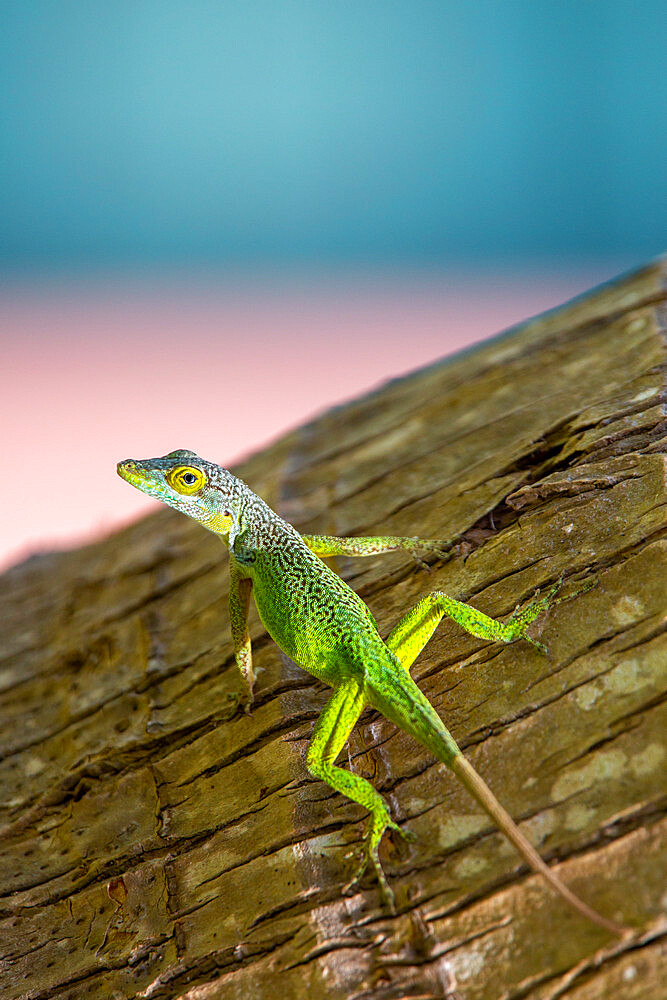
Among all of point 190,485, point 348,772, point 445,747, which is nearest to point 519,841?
point 445,747

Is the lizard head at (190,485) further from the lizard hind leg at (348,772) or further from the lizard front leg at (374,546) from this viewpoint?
the lizard hind leg at (348,772)

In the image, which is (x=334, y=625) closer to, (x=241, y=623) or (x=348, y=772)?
(x=348, y=772)

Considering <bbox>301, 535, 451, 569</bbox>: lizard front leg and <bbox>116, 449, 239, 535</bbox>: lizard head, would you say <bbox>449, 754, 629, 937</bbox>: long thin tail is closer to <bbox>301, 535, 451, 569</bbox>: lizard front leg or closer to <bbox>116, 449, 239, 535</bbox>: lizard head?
<bbox>301, 535, 451, 569</bbox>: lizard front leg

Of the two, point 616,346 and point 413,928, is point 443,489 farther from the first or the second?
point 413,928

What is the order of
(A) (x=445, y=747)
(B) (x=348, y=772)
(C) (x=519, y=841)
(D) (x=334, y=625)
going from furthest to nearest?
(D) (x=334, y=625)
(B) (x=348, y=772)
(A) (x=445, y=747)
(C) (x=519, y=841)

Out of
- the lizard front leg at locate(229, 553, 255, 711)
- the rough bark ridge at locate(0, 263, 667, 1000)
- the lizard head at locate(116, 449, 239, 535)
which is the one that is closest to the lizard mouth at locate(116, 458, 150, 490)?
the lizard head at locate(116, 449, 239, 535)

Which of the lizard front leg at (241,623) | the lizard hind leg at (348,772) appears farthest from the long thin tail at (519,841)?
the lizard front leg at (241,623)
